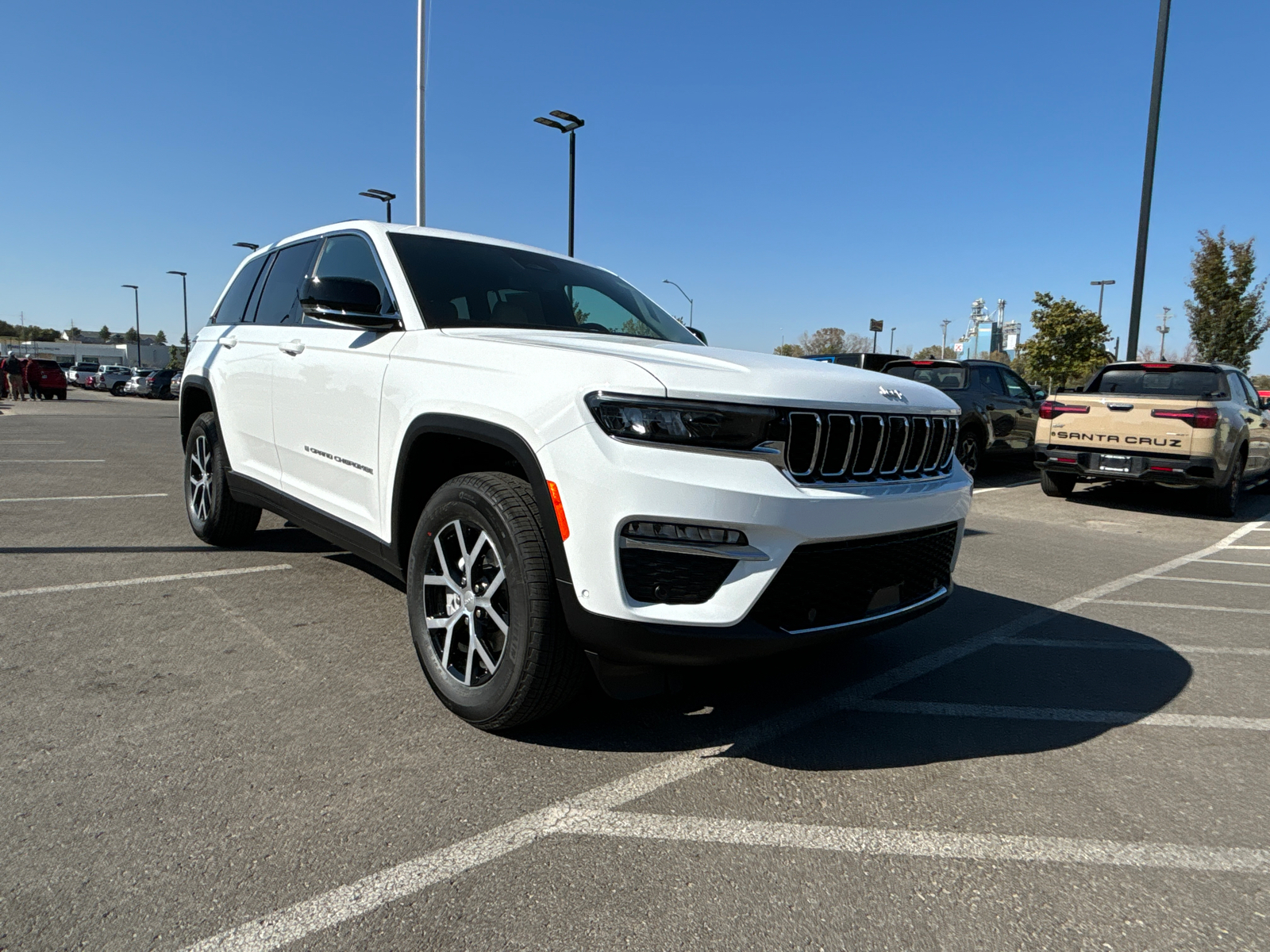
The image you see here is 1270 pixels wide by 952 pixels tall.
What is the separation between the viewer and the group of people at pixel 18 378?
3056 centimetres

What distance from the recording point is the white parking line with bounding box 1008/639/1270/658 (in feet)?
13.4

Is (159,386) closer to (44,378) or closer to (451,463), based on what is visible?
(44,378)

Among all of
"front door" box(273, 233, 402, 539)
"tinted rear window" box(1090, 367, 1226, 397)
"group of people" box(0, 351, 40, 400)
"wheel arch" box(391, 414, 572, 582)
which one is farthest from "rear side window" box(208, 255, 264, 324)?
"group of people" box(0, 351, 40, 400)

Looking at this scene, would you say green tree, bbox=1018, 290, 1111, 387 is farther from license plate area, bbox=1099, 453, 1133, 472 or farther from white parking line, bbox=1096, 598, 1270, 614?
white parking line, bbox=1096, 598, 1270, 614

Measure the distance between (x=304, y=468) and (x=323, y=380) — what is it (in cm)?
49

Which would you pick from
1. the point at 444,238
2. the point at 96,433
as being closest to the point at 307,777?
the point at 444,238

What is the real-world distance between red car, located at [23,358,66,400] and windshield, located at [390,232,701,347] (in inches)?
1384

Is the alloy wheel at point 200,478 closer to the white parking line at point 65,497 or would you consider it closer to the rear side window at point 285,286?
the rear side window at point 285,286

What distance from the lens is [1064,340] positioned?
4172 centimetres

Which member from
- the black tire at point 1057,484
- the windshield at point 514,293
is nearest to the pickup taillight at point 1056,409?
the black tire at point 1057,484

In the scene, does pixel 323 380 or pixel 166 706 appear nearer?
pixel 166 706

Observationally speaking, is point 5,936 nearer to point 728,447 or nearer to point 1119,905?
point 728,447

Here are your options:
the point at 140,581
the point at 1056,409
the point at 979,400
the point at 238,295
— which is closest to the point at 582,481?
the point at 140,581

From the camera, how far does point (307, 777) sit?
8.18 ft
